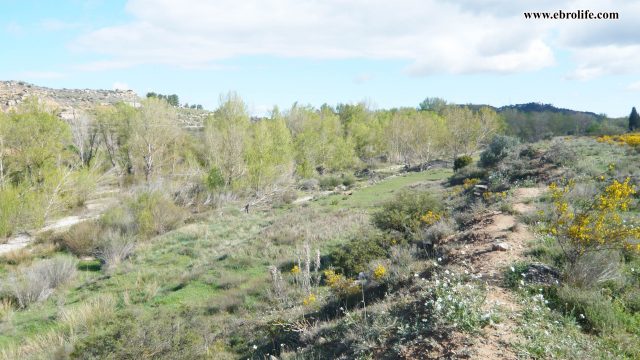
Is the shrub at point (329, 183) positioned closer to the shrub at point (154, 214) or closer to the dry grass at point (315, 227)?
the shrub at point (154, 214)

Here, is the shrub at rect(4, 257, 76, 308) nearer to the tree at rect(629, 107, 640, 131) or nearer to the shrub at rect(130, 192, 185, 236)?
the shrub at rect(130, 192, 185, 236)

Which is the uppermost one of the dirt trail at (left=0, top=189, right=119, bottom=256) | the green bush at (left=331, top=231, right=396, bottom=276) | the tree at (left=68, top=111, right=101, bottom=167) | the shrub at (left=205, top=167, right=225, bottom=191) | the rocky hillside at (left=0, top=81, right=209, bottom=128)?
the rocky hillside at (left=0, top=81, right=209, bottom=128)

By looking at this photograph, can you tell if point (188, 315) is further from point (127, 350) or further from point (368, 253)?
point (368, 253)

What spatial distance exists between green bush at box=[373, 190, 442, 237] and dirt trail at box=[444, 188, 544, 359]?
2759mm

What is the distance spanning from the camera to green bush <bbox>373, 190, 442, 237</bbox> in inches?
503

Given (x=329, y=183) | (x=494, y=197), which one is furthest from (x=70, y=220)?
(x=494, y=197)

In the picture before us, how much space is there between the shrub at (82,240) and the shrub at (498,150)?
80.1 feet

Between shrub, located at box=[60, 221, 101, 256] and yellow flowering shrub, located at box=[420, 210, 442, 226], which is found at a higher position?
yellow flowering shrub, located at box=[420, 210, 442, 226]

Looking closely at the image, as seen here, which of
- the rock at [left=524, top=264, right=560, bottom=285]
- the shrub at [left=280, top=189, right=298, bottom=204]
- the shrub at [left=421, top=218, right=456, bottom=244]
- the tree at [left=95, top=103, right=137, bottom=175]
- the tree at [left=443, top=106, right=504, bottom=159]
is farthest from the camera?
the tree at [left=443, top=106, right=504, bottom=159]

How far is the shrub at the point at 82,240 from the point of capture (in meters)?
20.3

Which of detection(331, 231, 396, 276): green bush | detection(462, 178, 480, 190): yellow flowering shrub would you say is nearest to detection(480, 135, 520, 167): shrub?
detection(462, 178, 480, 190): yellow flowering shrub

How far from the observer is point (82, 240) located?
20625 mm

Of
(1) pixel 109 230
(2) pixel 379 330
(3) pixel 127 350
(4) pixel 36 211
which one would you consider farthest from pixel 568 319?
(4) pixel 36 211

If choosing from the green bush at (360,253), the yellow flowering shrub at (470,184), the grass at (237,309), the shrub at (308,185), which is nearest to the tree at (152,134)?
the shrub at (308,185)
